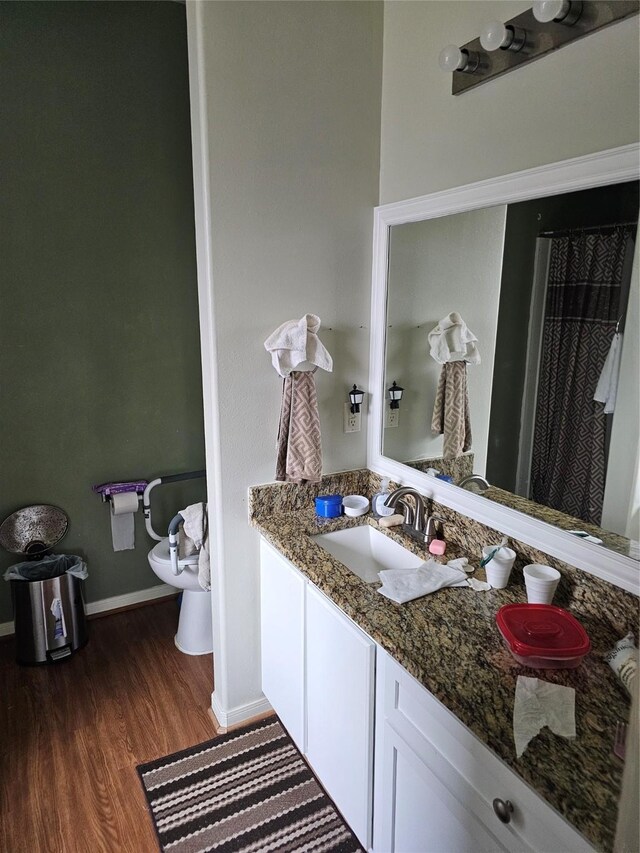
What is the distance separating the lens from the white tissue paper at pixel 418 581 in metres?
1.52

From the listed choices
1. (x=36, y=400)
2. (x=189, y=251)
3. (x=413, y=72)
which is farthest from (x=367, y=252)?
(x=36, y=400)

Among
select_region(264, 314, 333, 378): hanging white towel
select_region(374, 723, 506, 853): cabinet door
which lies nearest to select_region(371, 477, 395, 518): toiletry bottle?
select_region(264, 314, 333, 378): hanging white towel

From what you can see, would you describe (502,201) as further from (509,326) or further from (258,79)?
(258,79)

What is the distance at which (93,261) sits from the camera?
8.40 ft

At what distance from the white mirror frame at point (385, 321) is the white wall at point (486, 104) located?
0.12ft

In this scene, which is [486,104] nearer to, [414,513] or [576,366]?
[576,366]

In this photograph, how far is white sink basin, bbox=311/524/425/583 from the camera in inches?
77.0

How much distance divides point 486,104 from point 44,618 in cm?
267

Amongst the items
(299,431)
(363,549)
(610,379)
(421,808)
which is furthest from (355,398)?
(421,808)

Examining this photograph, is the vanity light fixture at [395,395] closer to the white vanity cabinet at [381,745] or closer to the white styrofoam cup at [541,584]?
the white vanity cabinet at [381,745]

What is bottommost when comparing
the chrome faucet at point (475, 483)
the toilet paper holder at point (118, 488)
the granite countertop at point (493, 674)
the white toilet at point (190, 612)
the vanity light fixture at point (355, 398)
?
the white toilet at point (190, 612)

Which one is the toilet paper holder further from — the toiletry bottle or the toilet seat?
the toiletry bottle

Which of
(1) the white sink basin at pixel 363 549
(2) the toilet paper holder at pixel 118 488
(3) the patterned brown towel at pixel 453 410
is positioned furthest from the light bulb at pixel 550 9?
(2) the toilet paper holder at pixel 118 488

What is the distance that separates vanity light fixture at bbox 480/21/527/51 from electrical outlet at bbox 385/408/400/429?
1173 mm
